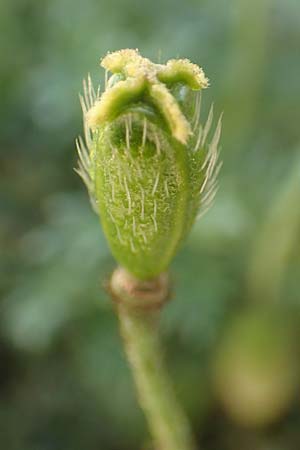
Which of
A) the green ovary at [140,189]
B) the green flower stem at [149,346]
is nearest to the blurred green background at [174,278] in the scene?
the green flower stem at [149,346]

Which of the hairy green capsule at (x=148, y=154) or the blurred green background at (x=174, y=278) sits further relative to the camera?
the blurred green background at (x=174, y=278)

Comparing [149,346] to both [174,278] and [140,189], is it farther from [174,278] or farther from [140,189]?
[174,278]

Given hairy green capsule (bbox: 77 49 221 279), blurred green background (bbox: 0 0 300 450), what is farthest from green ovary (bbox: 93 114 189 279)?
blurred green background (bbox: 0 0 300 450)

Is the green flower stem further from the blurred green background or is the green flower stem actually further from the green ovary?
the blurred green background

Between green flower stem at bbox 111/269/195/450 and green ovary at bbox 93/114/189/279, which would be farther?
green flower stem at bbox 111/269/195/450

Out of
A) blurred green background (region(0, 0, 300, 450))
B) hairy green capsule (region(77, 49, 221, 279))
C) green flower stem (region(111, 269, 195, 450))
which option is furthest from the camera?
blurred green background (region(0, 0, 300, 450))

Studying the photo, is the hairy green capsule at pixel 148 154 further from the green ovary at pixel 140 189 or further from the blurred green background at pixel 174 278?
the blurred green background at pixel 174 278
